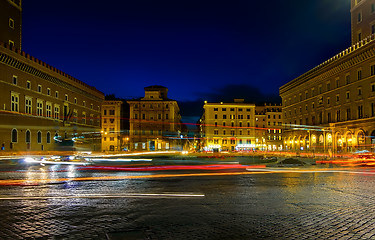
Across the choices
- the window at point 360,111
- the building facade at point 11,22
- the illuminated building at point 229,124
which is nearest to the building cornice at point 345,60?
the window at point 360,111

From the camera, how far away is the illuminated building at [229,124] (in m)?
98.0

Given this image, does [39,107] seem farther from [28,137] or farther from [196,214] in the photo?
[196,214]

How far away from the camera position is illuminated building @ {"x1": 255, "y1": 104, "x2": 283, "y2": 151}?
104 metres

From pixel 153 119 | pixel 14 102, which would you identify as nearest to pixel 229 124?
pixel 153 119

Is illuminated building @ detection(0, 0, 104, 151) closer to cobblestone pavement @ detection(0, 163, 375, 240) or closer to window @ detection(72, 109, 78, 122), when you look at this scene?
window @ detection(72, 109, 78, 122)

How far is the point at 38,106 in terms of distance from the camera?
55.2 meters

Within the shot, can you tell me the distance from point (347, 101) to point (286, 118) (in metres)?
30.8

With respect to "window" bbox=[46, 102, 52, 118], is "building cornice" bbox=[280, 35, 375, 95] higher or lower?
higher

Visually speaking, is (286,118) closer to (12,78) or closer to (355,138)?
(355,138)

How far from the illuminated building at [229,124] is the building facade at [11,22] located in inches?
2168

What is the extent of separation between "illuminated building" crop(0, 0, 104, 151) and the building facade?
17 cm

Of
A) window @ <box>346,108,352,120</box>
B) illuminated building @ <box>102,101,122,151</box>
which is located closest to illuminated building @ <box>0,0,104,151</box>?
illuminated building @ <box>102,101,122,151</box>

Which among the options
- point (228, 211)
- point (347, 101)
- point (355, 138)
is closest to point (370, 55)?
point (347, 101)

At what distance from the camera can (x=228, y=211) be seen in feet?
27.5
